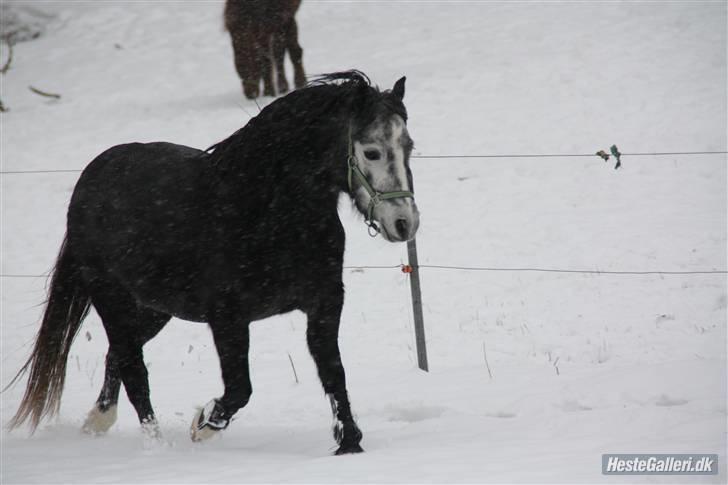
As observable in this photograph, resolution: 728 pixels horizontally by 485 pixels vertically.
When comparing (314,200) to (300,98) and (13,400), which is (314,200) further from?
(13,400)

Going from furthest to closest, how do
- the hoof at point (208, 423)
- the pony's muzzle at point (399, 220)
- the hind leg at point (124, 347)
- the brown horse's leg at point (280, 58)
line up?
the brown horse's leg at point (280, 58) < the hind leg at point (124, 347) < the hoof at point (208, 423) < the pony's muzzle at point (399, 220)

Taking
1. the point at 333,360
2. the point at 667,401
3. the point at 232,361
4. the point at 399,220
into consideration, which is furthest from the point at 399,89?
the point at 667,401

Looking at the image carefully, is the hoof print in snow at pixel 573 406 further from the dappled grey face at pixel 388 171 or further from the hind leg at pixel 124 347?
the hind leg at pixel 124 347

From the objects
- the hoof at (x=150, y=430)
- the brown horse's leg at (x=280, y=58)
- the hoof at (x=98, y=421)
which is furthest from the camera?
the brown horse's leg at (x=280, y=58)

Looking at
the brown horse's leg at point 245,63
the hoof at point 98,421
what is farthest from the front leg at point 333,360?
the brown horse's leg at point 245,63

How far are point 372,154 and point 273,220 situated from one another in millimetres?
663

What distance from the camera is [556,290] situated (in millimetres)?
8391

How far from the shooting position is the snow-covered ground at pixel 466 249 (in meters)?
4.40

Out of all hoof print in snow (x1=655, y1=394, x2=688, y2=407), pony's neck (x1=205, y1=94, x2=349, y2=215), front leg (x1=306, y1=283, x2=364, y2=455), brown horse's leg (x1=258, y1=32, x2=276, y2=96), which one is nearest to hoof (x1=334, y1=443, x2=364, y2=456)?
front leg (x1=306, y1=283, x2=364, y2=455)

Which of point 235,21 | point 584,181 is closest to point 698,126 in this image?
point 584,181

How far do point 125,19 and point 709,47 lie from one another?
1470 cm

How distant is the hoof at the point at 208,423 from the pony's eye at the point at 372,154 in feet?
5.18

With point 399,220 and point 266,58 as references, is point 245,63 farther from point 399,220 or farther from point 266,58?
point 399,220

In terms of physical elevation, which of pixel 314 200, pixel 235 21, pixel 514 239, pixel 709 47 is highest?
pixel 235 21
